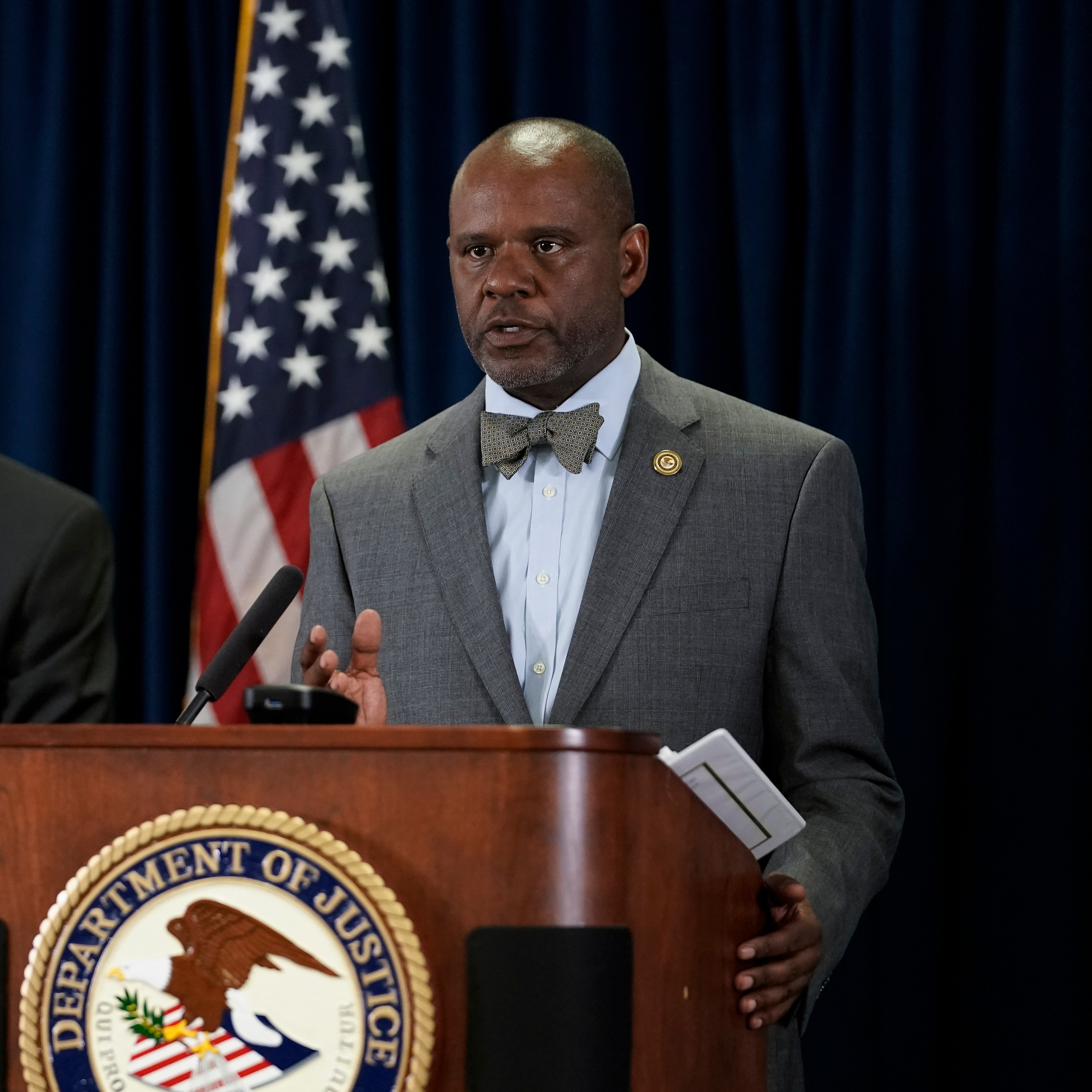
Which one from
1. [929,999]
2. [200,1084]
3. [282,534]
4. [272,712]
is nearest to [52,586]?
[272,712]

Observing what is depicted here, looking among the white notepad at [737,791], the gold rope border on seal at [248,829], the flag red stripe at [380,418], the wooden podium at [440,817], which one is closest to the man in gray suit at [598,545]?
the white notepad at [737,791]

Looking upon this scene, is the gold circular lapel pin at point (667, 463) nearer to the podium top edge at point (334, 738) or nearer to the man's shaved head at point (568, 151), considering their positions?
the man's shaved head at point (568, 151)

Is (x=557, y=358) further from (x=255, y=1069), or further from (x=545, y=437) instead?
(x=255, y=1069)

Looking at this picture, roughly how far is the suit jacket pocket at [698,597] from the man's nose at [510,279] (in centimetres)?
42

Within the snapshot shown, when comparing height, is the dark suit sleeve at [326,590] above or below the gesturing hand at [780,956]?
above

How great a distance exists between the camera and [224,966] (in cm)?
92

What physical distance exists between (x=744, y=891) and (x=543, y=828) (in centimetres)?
33

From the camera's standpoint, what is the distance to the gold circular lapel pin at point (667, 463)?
1.90 m

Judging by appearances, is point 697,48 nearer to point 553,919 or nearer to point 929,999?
point 929,999

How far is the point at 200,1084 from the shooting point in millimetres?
916

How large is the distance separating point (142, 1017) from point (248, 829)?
0.13 metres

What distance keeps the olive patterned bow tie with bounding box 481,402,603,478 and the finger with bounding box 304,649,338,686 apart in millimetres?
634

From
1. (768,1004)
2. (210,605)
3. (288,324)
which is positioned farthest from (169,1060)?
(288,324)

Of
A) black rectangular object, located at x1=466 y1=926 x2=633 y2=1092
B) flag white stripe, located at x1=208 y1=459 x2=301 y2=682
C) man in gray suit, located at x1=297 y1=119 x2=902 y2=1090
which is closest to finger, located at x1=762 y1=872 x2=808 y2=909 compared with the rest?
man in gray suit, located at x1=297 y1=119 x2=902 y2=1090
